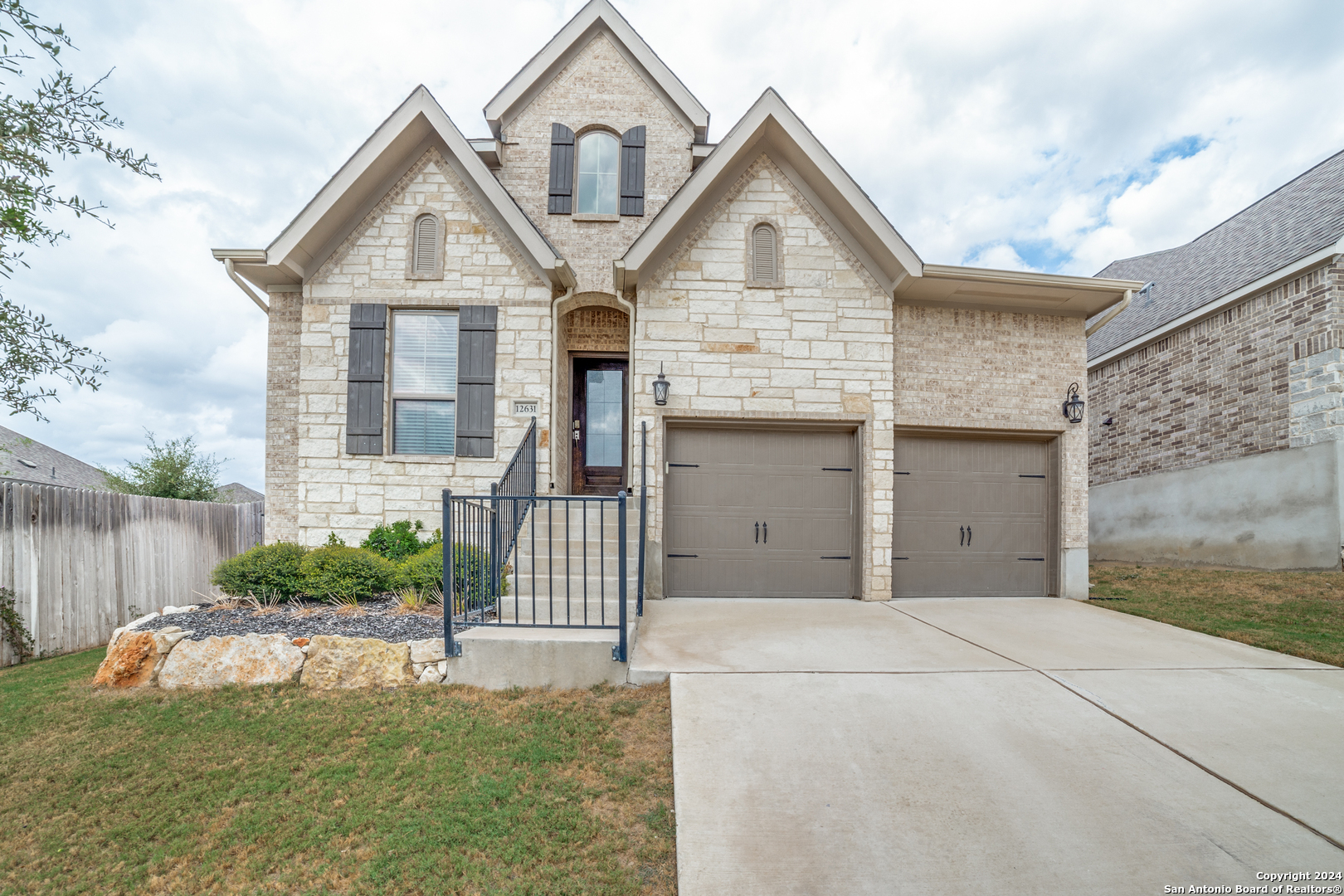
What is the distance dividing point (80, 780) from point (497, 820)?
8.47 ft

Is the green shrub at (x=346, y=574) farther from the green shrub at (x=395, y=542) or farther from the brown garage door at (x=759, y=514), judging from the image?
the brown garage door at (x=759, y=514)

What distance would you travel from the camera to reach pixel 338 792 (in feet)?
10.5

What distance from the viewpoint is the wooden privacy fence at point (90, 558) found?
6117mm

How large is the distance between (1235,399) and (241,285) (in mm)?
14783

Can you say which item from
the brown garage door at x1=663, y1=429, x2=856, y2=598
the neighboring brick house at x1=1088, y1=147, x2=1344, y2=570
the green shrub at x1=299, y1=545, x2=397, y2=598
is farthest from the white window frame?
A: the neighboring brick house at x1=1088, y1=147, x2=1344, y2=570

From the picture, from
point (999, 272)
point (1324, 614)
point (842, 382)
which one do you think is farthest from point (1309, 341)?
point (842, 382)

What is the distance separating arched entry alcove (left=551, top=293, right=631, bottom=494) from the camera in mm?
8609

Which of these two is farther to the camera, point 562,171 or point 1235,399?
point 1235,399

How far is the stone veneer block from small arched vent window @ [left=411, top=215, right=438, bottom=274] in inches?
177

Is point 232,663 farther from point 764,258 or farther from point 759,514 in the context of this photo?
point 764,258

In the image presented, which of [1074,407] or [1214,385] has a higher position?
[1214,385]

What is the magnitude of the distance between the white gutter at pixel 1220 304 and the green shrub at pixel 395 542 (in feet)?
41.1

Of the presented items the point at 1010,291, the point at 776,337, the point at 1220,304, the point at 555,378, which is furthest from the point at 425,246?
the point at 1220,304

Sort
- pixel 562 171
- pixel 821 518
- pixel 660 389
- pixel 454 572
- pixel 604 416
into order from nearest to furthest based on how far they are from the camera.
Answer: pixel 454 572, pixel 660 389, pixel 821 518, pixel 562 171, pixel 604 416
